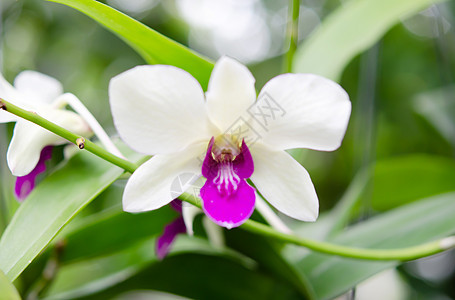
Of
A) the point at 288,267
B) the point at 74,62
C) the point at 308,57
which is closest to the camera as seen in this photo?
the point at 288,267

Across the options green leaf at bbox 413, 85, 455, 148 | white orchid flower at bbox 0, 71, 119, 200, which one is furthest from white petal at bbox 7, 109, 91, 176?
green leaf at bbox 413, 85, 455, 148

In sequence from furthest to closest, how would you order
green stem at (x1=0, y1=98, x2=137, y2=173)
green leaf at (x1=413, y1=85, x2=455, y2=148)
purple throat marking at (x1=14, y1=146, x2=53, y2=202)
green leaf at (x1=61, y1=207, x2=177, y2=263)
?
1. green leaf at (x1=413, y1=85, x2=455, y2=148)
2. green leaf at (x1=61, y1=207, x2=177, y2=263)
3. purple throat marking at (x1=14, y1=146, x2=53, y2=202)
4. green stem at (x1=0, y1=98, x2=137, y2=173)

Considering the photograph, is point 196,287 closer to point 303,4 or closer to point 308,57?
point 308,57

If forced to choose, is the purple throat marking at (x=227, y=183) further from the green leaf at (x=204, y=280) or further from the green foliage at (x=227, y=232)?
the green leaf at (x=204, y=280)

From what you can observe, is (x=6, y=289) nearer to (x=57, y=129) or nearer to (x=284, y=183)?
(x=57, y=129)

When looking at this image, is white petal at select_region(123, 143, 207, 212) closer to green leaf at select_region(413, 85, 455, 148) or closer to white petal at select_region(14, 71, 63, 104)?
white petal at select_region(14, 71, 63, 104)

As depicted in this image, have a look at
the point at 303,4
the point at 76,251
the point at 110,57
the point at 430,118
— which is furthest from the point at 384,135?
the point at 76,251

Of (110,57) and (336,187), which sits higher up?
(110,57)
